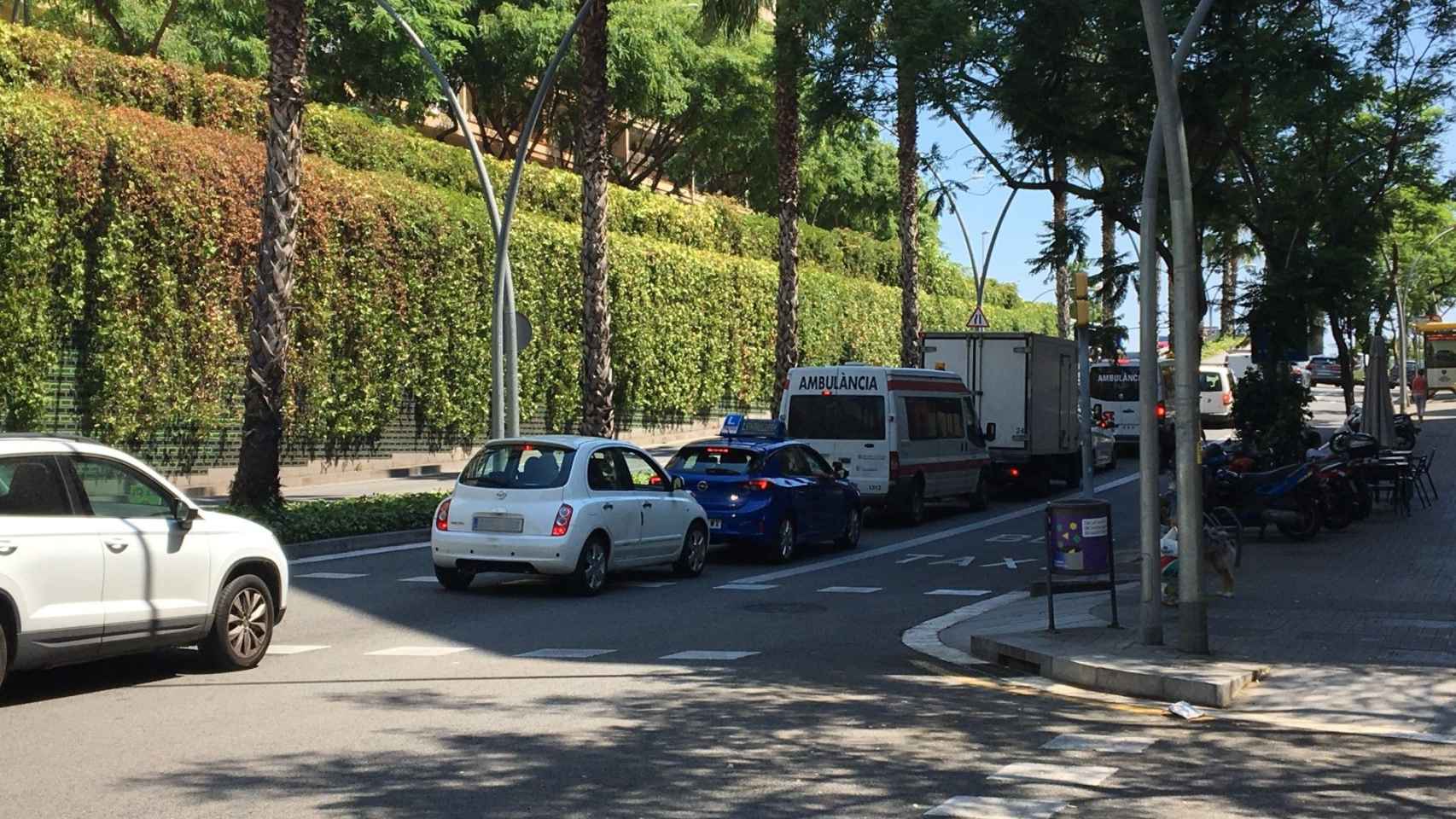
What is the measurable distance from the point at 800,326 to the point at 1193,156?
2777cm

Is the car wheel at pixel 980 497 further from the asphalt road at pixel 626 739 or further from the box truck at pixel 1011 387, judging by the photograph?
the asphalt road at pixel 626 739

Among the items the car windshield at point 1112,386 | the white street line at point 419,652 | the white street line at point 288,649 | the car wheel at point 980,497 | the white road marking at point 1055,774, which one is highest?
the car windshield at point 1112,386

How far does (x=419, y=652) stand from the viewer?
483 inches

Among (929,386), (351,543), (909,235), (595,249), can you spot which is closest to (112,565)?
(351,543)

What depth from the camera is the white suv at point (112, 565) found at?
936 centimetres

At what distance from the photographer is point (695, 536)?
1795cm

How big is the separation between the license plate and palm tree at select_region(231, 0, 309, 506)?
640 centimetres

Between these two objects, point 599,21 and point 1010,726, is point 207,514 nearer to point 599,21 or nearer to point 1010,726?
point 1010,726

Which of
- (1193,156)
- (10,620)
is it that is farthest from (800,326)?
(10,620)

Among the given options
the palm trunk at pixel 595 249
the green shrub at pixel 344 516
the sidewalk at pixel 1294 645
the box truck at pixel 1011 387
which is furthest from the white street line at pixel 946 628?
the box truck at pixel 1011 387

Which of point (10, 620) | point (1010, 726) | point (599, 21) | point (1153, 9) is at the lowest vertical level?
point (1010, 726)

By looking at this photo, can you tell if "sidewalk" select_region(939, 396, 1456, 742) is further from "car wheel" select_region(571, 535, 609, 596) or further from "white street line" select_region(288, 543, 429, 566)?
"white street line" select_region(288, 543, 429, 566)

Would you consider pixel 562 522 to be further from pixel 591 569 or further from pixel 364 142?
pixel 364 142

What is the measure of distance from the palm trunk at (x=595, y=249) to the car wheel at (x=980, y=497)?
271 inches
